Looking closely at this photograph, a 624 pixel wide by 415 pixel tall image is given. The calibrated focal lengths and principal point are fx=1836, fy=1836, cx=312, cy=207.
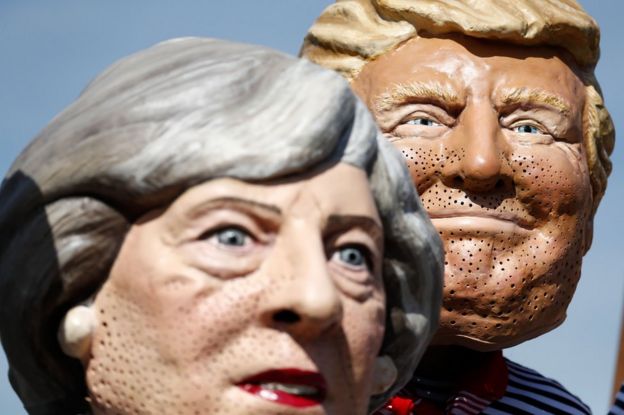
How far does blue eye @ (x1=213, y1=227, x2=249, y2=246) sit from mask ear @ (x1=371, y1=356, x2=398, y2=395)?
37cm

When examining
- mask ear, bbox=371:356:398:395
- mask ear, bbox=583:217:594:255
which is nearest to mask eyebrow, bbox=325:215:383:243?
mask ear, bbox=371:356:398:395

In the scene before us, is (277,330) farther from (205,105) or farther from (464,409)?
(464,409)

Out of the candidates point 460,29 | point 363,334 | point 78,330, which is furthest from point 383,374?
point 460,29

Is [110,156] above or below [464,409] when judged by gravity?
above

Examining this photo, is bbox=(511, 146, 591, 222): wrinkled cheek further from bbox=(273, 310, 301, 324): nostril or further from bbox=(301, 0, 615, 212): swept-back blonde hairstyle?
bbox=(273, 310, 301, 324): nostril

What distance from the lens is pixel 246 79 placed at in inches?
112

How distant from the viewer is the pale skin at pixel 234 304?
107 inches

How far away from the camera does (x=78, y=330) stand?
9.20 ft

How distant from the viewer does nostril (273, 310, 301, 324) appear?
8.97 ft

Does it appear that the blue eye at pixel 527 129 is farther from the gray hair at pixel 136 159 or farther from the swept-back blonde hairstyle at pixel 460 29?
the gray hair at pixel 136 159

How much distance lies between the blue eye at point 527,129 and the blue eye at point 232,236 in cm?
157

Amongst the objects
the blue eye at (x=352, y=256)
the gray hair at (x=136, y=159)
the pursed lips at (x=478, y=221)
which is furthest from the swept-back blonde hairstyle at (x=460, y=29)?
the blue eye at (x=352, y=256)

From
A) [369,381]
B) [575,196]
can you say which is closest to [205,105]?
[369,381]

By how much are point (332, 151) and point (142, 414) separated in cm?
50
